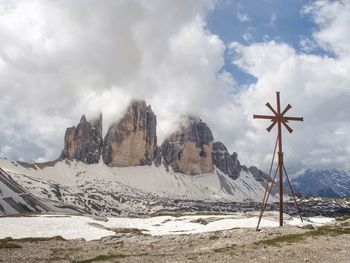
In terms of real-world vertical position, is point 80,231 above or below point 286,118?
below

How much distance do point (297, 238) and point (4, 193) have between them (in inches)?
7460

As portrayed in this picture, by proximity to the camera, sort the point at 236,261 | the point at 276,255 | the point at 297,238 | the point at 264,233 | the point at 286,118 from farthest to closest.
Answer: the point at 286,118 < the point at 264,233 < the point at 297,238 < the point at 276,255 < the point at 236,261

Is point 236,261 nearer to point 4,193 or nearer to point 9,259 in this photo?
point 9,259

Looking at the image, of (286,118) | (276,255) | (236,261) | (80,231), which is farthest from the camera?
(80,231)

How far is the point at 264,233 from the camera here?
3891 centimetres

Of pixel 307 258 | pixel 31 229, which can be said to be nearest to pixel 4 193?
pixel 31 229

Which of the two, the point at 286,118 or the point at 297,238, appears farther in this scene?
the point at 286,118

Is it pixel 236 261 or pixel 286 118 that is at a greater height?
pixel 286 118

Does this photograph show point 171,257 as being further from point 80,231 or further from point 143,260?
point 80,231

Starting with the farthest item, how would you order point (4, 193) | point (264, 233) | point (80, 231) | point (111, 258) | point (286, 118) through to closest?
1. point (4, 193)
2. point (80, 231)
3. point (286, 118)
4. point (264, 233)
5. point (111, 258)

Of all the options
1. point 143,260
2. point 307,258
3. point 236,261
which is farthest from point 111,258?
point 307,258

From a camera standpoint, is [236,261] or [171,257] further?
[171,257]

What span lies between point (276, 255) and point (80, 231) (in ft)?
171

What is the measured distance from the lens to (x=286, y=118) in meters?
43.5
